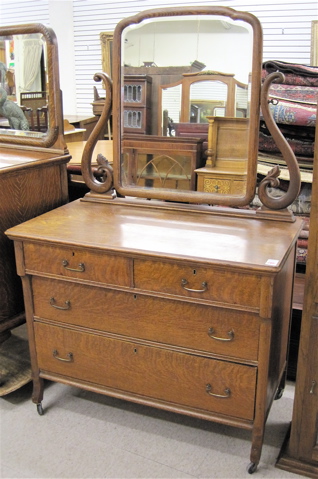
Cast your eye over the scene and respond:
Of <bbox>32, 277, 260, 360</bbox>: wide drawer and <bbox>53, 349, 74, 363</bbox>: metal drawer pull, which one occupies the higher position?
<bbox>32, 277, 260, 360</bbox>: wide drawer

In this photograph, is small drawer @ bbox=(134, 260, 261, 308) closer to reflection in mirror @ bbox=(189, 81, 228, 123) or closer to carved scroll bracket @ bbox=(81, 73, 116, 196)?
carved scroll bracket @ bbox=(81, 73, 116, 196)

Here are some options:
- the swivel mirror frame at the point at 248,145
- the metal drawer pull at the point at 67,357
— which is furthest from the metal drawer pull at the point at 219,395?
the swivel mirror frame at the point at 248,145

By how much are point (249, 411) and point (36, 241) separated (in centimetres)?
103

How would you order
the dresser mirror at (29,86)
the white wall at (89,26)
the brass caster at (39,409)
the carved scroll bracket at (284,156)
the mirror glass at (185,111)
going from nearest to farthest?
the carved scroll bracket at (284,156), the mirror glass at (185,111), the brass caster at (39,409), the dresser mirror at (29,86), the white wall at (89,26)

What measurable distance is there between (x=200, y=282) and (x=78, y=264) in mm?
493

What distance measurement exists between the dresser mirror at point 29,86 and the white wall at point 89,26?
15.7 feet

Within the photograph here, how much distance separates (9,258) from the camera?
2291 mm

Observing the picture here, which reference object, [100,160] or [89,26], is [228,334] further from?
[89,26]

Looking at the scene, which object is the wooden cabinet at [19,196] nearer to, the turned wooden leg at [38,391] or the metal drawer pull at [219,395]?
the turned wooden leg at [38,391]

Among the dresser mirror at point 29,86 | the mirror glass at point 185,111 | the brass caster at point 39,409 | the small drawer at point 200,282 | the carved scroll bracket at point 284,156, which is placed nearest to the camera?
the small drawer at point 200,282

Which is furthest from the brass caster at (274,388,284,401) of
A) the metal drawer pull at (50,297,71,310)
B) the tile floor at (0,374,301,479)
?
the metal drawer pull at (50,297,71,310)

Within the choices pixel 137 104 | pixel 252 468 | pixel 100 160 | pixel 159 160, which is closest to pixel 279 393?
pixel 252 468

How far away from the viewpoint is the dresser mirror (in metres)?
2.39

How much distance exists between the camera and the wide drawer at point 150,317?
1.78 metres
